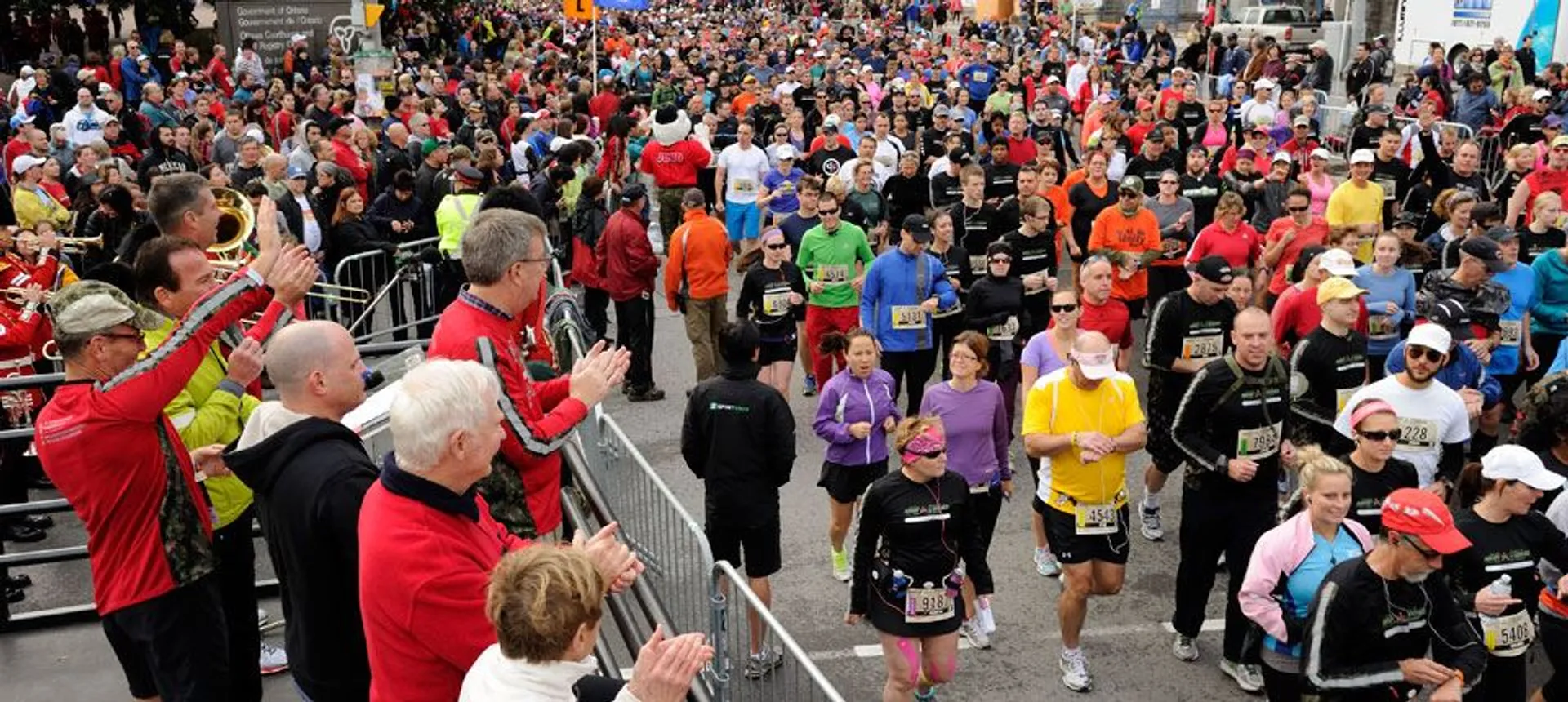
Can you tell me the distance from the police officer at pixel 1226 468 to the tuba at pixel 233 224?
5.14 m

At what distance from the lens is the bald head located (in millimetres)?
3867

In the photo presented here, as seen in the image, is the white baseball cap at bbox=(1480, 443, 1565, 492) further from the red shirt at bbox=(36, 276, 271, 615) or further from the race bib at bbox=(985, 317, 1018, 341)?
the red shirt at bbox=(36, 276, 271, 615)

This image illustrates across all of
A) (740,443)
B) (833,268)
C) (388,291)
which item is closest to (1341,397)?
(740,443)

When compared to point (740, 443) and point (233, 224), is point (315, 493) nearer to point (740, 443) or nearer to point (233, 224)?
point (740, 443)

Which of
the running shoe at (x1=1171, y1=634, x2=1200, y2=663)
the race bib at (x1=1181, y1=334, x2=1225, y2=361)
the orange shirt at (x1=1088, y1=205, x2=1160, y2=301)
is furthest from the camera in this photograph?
the orange shirt at (x1=1088, y1=205, x2=1160, y2=301)

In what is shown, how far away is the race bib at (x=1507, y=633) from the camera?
5547 millimetres

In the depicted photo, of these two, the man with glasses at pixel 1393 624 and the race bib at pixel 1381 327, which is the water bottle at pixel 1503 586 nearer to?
the man with glasses at pixel 1393 624

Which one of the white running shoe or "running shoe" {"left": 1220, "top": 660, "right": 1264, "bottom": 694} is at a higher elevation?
the white running shoe

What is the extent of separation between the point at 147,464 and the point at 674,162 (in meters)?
10.7

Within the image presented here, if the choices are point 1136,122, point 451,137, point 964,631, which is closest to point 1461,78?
point 1136,122

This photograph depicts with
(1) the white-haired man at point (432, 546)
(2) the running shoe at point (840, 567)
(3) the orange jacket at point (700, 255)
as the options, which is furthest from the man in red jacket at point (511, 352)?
(3) the orange jacket at point (700, 255)

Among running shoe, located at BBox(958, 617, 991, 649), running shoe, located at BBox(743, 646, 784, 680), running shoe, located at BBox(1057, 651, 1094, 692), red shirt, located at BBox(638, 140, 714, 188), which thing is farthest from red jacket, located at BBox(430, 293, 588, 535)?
red shirt, located at BBox(638, 140, 714, 188)

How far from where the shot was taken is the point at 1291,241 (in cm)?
1059

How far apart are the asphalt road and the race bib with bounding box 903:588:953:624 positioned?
840 mm
